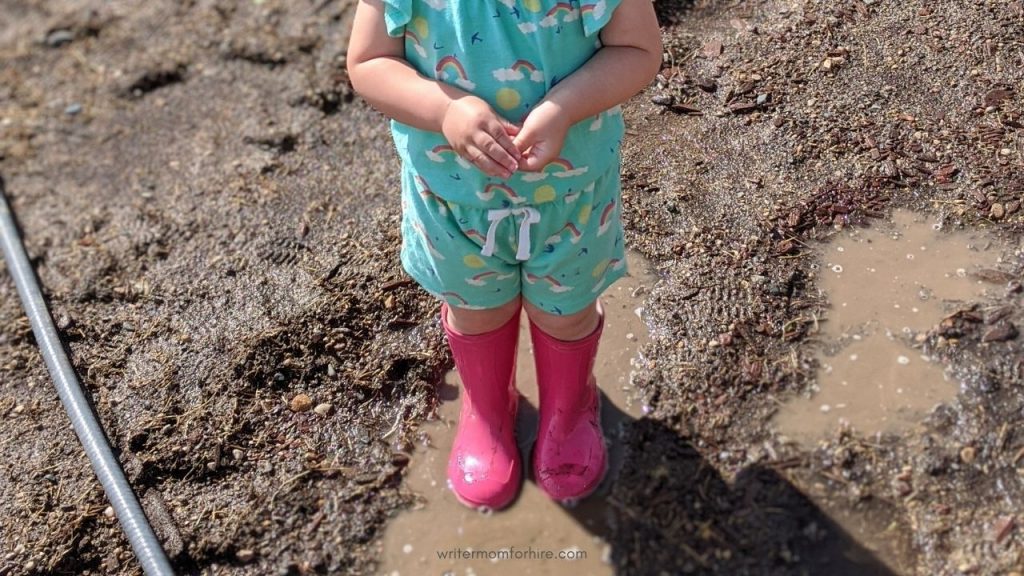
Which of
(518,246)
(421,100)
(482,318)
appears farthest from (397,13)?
(482,318)

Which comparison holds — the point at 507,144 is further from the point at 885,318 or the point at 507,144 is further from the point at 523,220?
the point at 885,318

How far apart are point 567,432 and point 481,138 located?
101 centimetres

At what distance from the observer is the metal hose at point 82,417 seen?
7.84 feet

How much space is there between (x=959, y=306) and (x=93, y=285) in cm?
270

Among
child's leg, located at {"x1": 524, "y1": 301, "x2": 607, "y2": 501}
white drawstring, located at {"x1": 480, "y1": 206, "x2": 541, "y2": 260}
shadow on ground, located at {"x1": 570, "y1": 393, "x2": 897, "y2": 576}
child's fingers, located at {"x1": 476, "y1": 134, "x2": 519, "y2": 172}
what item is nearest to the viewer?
child's fingers, located at {"x1": 476, "y1": 134, "x2": 519, "y2": 172}

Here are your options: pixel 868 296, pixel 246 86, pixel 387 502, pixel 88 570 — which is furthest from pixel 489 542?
pixel 246 86

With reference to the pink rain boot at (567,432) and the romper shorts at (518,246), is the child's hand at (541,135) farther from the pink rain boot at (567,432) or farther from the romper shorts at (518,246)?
the pink rain boot at (567,432)

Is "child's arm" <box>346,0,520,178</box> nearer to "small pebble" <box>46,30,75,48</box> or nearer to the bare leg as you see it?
the bare leg

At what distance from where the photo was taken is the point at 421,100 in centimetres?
170

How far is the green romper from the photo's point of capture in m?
1.67

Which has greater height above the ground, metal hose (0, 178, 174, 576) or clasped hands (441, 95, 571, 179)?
clasped hands (441, 95, 571, 179)

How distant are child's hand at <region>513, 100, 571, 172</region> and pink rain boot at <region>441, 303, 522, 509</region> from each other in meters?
0.70

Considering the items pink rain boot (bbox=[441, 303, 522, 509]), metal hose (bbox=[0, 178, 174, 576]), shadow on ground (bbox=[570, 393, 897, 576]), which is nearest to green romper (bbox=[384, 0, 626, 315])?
pink rain boot (bbox=[441, 303, 522, 509])

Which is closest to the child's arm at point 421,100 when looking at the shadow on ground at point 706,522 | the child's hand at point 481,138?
the child's hand at point 481,138
